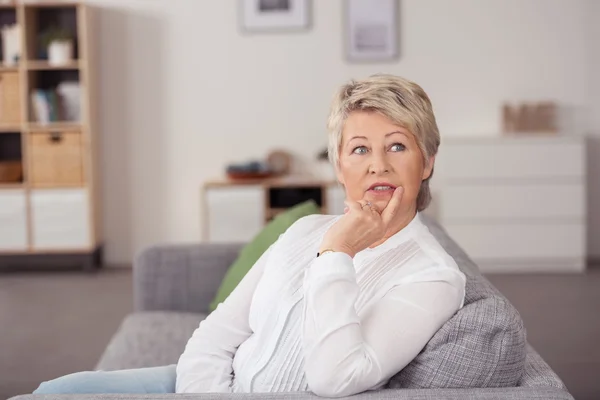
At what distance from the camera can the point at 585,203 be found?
5.75m

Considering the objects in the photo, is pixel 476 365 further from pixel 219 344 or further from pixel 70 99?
pixel 70 99

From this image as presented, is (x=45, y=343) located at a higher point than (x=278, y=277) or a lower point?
lower

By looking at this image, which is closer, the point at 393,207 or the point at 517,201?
the point at 393,207

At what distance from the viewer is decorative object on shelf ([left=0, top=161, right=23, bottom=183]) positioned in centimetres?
580

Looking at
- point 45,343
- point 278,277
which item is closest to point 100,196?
point 45,343

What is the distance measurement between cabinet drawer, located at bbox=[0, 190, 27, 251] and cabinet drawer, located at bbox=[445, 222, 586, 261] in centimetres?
282

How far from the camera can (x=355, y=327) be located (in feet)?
4.62

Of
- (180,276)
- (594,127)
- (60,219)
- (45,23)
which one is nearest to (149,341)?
(180,276)

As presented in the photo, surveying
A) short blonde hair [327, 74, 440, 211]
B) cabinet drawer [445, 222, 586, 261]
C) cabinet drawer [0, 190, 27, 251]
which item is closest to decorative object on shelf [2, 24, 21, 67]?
cabinet drawer [0, 190, 27, 251]

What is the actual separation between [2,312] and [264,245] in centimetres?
266

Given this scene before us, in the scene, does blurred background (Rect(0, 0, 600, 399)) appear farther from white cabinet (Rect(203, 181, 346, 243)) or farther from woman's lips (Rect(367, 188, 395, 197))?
woman's lips (Rect(367, 188, 395, 197))

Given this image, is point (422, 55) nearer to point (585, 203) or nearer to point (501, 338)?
point (585, 203)

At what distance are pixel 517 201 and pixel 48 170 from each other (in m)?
3.11

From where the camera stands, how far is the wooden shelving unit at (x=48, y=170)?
5.78 metres
